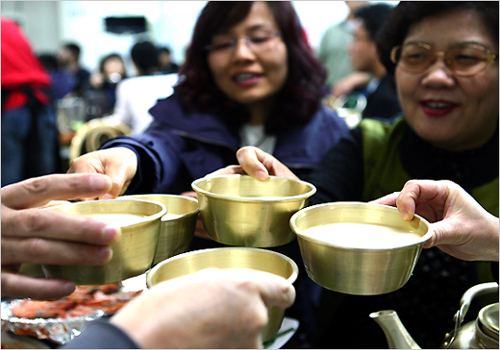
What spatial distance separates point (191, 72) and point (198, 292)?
1.33 meters

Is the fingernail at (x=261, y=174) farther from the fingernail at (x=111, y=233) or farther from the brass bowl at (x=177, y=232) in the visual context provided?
the fingernail at (x=111, y=233)

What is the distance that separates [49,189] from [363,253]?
47cm

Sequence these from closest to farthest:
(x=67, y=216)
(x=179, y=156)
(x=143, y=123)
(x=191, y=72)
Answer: (x=67, y=216)
(x=179, y=156)
(x=191, y=72)
(x=143, y=123)

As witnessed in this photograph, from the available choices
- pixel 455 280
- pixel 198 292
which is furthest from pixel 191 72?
pixel 198 292

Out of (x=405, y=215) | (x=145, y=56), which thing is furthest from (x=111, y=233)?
(x=145, y=56)

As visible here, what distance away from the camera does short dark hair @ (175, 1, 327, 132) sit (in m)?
1.54

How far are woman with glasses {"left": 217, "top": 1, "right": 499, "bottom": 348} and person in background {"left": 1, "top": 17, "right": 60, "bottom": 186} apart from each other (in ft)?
6.85

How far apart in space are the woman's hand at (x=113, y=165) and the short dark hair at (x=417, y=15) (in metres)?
0.85

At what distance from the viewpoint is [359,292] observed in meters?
0.63

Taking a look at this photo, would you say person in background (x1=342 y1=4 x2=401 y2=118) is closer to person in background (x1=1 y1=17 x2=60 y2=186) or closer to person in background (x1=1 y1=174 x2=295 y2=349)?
person in background (x1=1 y1=174 x2=295 y2=349)

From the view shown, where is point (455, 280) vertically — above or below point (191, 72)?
below

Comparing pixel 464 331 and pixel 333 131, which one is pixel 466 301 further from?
pixel 333 131

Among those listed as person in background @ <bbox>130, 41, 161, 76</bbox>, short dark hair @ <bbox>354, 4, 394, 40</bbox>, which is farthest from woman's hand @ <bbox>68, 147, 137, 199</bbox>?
person in background @ <bbox>130, 41, 161, 76</bbox>

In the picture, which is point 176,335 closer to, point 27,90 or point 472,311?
point 472,311
